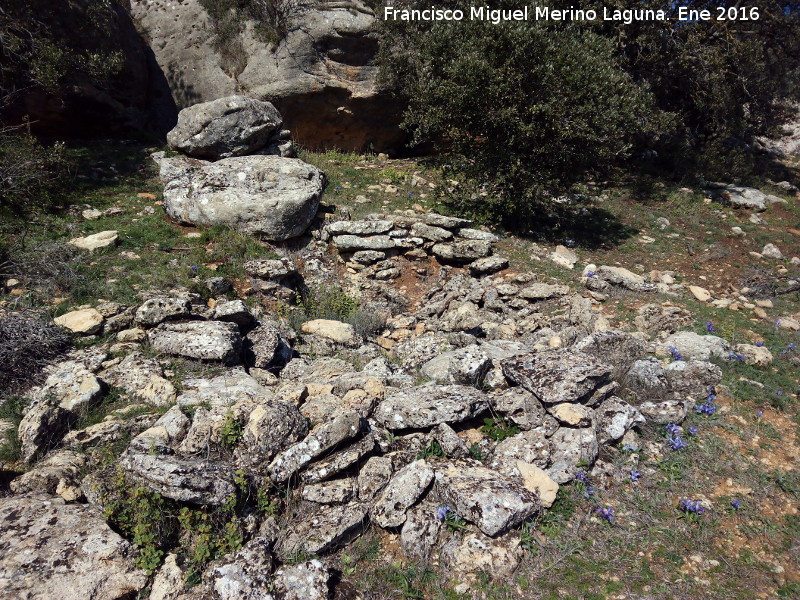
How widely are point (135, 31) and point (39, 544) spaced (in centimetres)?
1384

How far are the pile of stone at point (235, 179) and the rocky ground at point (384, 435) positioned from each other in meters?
0.59

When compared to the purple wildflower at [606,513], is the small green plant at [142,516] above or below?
above

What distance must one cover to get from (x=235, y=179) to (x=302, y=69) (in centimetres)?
506

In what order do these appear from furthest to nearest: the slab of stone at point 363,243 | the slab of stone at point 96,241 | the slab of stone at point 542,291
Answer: the slab of stone at point 363,243, the slab of stone at point 542,291, the slab of stone at point 96,241

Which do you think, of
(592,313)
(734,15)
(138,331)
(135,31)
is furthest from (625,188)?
(135,31)

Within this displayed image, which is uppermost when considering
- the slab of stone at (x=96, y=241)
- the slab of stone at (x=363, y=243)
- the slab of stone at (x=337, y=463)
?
the slab of stone at (x=96, y=241)

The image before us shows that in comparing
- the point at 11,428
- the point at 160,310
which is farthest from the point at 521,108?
the point at 11,428

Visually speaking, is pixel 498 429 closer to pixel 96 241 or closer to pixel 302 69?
pixel 96 241

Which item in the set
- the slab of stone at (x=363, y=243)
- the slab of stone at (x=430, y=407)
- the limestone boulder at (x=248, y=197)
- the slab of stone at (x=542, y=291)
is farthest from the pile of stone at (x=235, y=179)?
the slab of stone at (x=430, y=407)

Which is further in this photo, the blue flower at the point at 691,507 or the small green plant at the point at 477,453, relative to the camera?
the small green plant at the point at 477,453

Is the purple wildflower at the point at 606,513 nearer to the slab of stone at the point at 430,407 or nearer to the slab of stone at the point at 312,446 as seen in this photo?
the slab of stone at the point at 430,407

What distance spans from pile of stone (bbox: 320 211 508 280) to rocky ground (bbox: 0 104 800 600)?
98cm

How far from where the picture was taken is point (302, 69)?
1216 centimetres

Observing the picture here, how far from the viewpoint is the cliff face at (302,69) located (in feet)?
39.8
